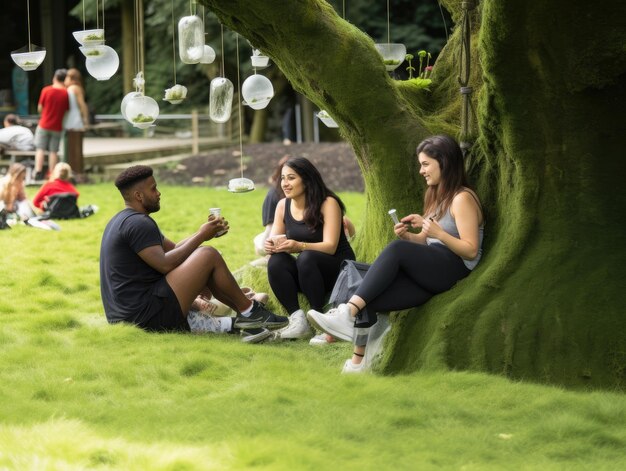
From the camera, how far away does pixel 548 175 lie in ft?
20.5

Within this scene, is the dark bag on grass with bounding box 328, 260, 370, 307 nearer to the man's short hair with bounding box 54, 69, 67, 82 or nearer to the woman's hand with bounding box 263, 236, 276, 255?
the woman's hand with bounding box 263, 236, 276, 255

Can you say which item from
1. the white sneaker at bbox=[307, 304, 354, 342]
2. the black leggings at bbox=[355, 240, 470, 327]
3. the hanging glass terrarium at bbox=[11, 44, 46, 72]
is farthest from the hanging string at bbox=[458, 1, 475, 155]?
the hanging glass terrarium at bbox=[11, 44, 46, 72]

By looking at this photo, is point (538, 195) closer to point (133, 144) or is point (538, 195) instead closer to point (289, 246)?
point (289, 246)

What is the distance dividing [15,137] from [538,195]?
45.1ft

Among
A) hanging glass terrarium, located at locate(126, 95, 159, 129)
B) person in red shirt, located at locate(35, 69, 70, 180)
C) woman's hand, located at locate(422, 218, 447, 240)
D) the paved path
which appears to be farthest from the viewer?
the paved path

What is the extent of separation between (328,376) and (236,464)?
1.79 meters

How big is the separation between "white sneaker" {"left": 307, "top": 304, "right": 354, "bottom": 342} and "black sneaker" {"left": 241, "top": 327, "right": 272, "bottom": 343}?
114 centimetres

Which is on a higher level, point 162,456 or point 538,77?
point 538,77

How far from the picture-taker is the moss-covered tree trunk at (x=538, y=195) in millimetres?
5781

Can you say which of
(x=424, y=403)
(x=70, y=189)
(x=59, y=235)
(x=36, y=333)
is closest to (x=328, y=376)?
(x=424, y=403)

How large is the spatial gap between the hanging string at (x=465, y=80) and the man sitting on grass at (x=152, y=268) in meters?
1.68

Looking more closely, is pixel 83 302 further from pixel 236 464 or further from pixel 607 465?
pixel 607 465

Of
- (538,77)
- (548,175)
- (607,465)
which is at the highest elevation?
(538,77)

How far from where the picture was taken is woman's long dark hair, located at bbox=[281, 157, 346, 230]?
8.07m
